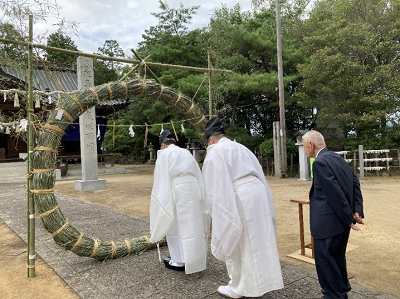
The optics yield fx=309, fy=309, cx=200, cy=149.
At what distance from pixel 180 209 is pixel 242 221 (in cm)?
81

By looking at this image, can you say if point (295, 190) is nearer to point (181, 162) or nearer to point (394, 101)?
point (394, 101)

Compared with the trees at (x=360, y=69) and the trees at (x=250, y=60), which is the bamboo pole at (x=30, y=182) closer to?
the trees at (x=250, y=60)

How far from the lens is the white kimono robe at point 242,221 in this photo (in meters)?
2.40

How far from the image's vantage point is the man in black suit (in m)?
2.22

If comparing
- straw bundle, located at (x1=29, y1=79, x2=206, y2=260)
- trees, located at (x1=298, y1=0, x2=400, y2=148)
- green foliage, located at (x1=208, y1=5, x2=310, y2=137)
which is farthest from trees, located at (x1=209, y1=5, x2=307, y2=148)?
straw bundle, located at (x1=29, y1=79, x2=206, y2=260)

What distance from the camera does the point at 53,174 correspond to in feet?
11.0

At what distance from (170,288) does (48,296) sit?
3.70ft

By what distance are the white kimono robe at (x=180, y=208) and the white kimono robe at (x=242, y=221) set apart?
0.54 m

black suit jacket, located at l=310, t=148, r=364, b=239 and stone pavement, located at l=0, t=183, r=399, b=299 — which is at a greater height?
black suit jacket, located at l=310, t=148, r=364, b=239

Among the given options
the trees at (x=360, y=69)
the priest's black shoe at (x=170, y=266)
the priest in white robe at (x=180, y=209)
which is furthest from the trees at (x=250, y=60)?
the priest's black shoe at (x=170, y=266)

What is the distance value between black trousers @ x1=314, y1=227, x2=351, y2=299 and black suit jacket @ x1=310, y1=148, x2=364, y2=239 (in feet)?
0.22

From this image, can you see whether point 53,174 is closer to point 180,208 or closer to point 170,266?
point 180,208

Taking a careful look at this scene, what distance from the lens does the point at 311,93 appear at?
12820 millimetres

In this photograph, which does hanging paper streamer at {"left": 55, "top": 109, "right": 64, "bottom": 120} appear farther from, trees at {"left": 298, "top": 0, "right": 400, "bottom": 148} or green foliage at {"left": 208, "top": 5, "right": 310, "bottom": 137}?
trees at {"left": 298, "top": 0, "right": 400, "bottom": 148}
